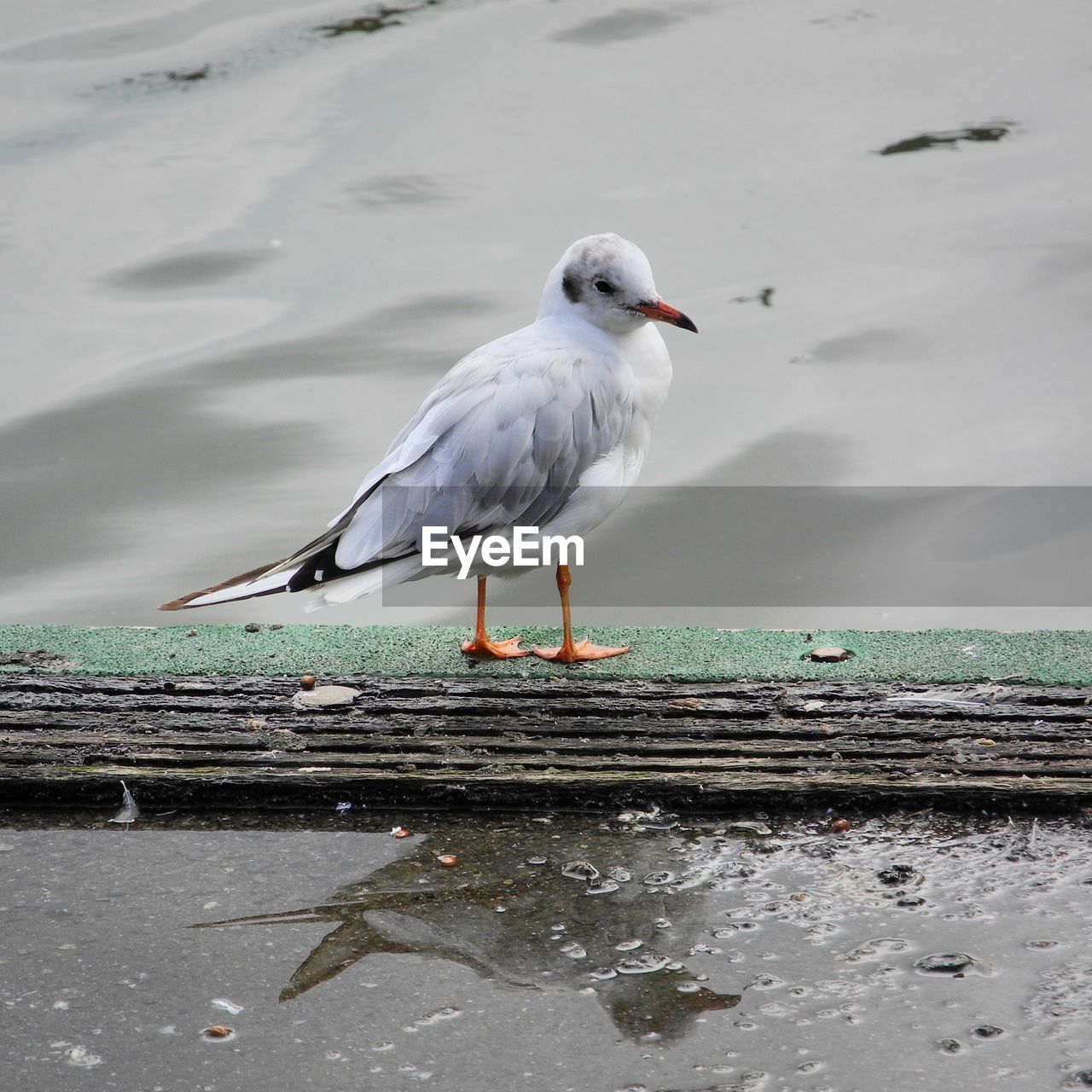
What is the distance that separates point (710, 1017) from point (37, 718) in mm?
1553

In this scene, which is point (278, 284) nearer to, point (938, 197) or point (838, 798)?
point (938, 197)

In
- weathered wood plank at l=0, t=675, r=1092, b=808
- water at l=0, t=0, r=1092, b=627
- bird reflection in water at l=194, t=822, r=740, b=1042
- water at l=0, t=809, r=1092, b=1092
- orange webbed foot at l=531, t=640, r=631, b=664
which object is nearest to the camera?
water at l=0, t=809, r=1092, b=1092

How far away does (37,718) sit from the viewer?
2.91 m

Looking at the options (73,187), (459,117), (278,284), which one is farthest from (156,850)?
(459,117)

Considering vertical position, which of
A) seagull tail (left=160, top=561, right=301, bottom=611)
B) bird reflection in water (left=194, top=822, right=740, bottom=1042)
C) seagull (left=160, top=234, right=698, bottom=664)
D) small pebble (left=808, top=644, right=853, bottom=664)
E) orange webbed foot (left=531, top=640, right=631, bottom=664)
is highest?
seagull (left=160, top=234, right=698, bottom=664)

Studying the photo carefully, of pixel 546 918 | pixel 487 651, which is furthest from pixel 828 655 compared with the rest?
pixel 546 918

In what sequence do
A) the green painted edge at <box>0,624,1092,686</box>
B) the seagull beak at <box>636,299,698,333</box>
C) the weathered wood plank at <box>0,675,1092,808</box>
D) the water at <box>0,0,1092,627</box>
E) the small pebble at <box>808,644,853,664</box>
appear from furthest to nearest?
the water at <box>0,0,1092,627</box>, the seagull beak at <box>636,299,698,333</box>, the small pebble at <box>808,644,853,664</box>, the green painted edge at <box>0,624,1092,686</box>, the weathered wood plank at <box>0,675,1092,808</box>

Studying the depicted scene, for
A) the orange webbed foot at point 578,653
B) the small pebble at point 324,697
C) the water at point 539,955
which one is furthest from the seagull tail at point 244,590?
the water at point 539,955

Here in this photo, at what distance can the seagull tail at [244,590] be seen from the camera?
10.7 ft

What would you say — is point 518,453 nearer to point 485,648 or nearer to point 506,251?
point 485,648

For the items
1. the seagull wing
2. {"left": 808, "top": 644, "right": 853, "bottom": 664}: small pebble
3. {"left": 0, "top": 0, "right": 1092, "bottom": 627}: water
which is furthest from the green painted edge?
{"left": 0, "top": 0, "right": 1092, "bottom": 627}: water

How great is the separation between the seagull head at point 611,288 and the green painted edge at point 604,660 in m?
0.74

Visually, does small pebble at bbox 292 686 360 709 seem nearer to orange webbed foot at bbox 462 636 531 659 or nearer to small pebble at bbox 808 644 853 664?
orange webbed foot at bbox 462 636 531 659

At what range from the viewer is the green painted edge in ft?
10.3
